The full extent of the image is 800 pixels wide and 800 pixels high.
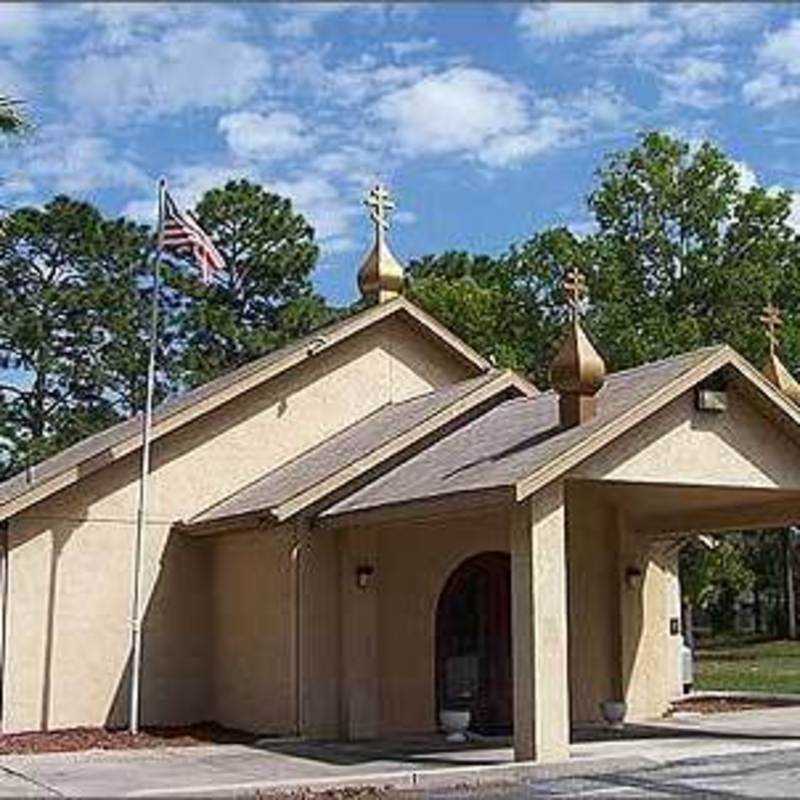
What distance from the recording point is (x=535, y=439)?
1650cm

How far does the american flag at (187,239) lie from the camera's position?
2042 cm

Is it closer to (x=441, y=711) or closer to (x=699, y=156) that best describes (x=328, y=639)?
(x=441, y=711)

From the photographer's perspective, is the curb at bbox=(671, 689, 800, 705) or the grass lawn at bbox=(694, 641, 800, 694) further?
the grass lawn at bbox=(694, 641, 800, 694)

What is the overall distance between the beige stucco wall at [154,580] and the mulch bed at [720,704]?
7.10m

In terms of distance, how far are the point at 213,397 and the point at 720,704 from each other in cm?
998

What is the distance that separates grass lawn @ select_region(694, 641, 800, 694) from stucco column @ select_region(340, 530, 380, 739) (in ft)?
36.7

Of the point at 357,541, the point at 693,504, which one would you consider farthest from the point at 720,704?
the point at 357,541

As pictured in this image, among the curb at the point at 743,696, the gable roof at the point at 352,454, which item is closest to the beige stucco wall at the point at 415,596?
the gable roof at the point at 352,454

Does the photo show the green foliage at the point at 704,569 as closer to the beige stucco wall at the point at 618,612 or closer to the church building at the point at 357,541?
the beige stucco wall at the point at 618,612

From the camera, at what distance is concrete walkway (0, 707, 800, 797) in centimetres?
1430

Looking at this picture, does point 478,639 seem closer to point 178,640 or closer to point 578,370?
point 178,640

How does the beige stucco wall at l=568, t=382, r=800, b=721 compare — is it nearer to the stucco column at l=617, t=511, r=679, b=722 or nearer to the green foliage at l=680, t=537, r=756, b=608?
the stucco column at l=617, t=511, r=679, b=722

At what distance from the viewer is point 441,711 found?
1978 cm

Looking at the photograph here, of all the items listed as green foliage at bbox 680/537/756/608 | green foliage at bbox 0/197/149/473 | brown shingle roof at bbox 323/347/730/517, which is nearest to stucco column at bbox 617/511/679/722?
brown shingle roof at bbox 323/347/730/517
